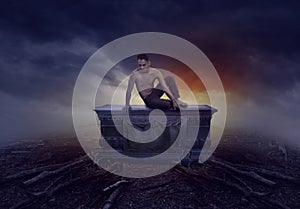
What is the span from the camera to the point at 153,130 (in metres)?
8.67

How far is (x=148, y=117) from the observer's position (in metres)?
8.55

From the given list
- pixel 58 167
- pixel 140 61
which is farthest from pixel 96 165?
pixel 140 61

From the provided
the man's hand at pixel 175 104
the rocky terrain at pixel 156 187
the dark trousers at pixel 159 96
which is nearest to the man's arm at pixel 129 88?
the dark trousers at pixel 159 96

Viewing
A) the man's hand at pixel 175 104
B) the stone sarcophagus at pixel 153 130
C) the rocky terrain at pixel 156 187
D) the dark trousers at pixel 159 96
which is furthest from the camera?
the stone sarcophagus at pixel 153 130

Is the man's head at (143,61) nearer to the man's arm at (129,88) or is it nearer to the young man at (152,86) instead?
the young man at (152,86)

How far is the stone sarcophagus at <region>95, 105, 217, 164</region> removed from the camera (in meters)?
8.53

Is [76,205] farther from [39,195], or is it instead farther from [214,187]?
[214,187]

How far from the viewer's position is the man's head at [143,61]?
27.3 ft

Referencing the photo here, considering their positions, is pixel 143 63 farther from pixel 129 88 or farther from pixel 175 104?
pixel 175 104

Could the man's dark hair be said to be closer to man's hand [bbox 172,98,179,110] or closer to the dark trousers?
the dark trousers

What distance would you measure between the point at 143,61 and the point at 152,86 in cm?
97

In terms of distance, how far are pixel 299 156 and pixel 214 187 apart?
6.86 meters

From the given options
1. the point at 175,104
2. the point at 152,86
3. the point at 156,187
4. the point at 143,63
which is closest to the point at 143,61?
the point at 143,63

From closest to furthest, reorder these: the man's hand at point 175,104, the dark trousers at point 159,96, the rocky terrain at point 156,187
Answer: the rocky terrain at point 156,187, the man's hand at point 175,104, the dark trousers at point 159,96
